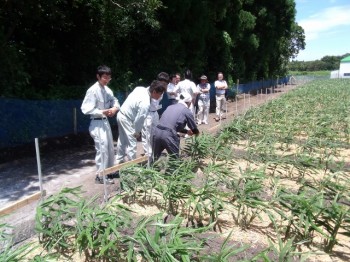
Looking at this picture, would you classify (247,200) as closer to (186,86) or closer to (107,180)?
(107,180)

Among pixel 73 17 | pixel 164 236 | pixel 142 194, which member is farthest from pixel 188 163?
pixel 73 17

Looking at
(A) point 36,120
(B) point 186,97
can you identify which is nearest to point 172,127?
(B) point 186,97

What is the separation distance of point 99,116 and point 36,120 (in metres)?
3.41

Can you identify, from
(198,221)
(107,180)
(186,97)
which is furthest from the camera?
(186,97)

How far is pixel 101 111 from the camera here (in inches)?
185

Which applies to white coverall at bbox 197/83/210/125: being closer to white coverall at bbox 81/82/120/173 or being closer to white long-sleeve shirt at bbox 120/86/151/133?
white long-sleeve shirt at bbox 120/86/151/133

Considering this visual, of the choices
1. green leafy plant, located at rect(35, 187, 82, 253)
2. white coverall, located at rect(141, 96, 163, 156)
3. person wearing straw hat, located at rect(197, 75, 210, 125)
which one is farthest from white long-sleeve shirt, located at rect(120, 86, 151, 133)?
person wearing straw hat, located at rect(197, 75, 210, 125)

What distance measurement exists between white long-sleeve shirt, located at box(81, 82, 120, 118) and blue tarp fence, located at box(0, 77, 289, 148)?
2869mm

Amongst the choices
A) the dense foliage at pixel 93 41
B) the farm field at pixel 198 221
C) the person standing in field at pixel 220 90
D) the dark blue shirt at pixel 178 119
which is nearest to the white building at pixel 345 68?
the dense foliage at pixel 93 41

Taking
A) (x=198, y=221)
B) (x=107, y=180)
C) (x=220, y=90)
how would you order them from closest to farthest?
(x=198, y=221), (x=107, y=180), (x=220, y=90)

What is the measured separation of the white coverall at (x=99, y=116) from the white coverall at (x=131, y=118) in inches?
8.7

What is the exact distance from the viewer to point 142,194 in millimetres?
4312

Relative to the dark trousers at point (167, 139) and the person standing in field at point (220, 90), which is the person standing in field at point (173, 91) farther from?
the dark trousers at point (167, 139)

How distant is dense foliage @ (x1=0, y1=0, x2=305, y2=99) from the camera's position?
25.0ft
